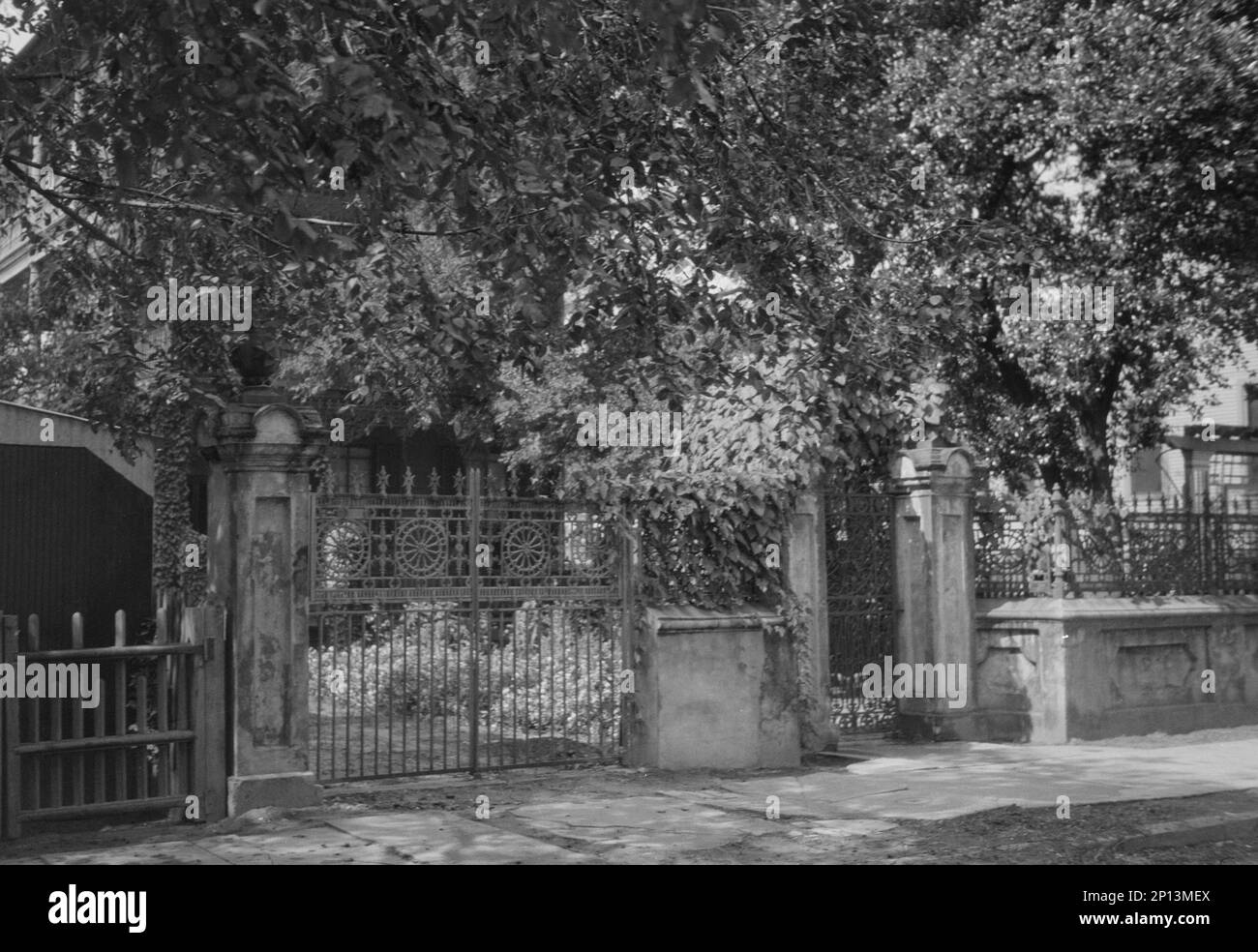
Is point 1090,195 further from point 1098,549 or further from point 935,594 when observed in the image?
point 935,594

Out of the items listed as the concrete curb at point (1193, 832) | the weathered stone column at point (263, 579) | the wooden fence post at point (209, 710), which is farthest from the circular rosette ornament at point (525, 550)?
the concrete curb at point (1193, 832)

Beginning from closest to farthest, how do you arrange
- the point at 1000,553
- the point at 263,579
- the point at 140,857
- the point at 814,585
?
the point at 140,857
the point at 263,579
the point at 814,585
the point at 1000,553

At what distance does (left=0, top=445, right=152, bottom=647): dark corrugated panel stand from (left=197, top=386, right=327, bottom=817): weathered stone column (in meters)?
1.54

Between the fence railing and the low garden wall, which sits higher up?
the fence railing

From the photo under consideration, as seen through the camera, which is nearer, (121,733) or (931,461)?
(121,733)

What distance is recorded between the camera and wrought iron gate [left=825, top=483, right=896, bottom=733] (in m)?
12.8

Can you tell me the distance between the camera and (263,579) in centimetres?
924

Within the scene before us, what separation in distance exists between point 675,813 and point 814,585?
342 centimetres

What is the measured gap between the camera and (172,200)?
388 inches

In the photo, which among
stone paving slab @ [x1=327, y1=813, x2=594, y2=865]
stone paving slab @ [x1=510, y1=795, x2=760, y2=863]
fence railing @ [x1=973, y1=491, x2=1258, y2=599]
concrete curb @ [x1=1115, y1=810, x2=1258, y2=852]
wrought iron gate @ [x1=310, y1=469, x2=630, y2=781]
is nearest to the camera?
stone paving slab @ [x1=327, y1=813, x2=594, y2=865]

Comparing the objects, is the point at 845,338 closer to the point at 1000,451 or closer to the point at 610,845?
the point at 610,845

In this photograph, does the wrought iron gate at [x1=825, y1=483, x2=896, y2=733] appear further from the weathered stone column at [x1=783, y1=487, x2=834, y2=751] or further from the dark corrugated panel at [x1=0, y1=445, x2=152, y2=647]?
the dark corrugated panel at [x1=0, y1=445, x2=152, y2=647]

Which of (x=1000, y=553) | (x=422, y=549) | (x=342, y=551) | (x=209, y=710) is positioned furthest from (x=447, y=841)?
(x=1000, y=553)

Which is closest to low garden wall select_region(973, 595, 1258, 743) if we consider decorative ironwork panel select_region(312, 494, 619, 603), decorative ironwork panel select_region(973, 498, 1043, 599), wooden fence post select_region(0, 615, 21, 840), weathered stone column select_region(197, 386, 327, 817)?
decorative ironwork panel select_region(973, 498, 1043, 599)
